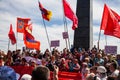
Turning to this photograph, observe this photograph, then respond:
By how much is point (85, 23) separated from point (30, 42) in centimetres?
609

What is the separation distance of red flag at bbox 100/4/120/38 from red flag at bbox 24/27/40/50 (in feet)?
17.4

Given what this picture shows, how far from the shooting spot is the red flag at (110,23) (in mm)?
16595

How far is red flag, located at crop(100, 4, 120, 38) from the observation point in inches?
653

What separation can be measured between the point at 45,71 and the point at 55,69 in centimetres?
727

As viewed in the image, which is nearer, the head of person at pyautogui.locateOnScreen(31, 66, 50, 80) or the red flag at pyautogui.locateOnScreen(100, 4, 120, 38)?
the head of person at pyautogui.locateOnScreen(31, 66, 50, 80)

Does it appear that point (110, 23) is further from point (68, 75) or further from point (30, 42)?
point (30, 42)

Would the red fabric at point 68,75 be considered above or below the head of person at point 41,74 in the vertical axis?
below

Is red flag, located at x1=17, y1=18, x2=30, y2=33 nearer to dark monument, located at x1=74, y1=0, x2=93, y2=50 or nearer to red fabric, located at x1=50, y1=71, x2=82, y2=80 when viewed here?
dark monument, located at x1=74, y1=0, x2=93, y2=50

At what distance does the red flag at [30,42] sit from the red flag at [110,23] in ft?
17.4

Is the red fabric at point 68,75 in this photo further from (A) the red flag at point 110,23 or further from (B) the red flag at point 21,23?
(B) the red flag at point 21,23

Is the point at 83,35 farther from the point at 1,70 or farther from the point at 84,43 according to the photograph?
the point at 1,70

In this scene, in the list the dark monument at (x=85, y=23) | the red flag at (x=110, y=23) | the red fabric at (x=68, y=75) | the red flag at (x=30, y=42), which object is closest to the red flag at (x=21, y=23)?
the red flag at (x=30, y=42)

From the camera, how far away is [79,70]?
46.3 feet

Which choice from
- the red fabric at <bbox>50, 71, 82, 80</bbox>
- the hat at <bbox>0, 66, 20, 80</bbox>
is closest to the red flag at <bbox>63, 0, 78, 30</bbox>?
the red fabric at <bbox>50, 71, 82, 80</bbox>
